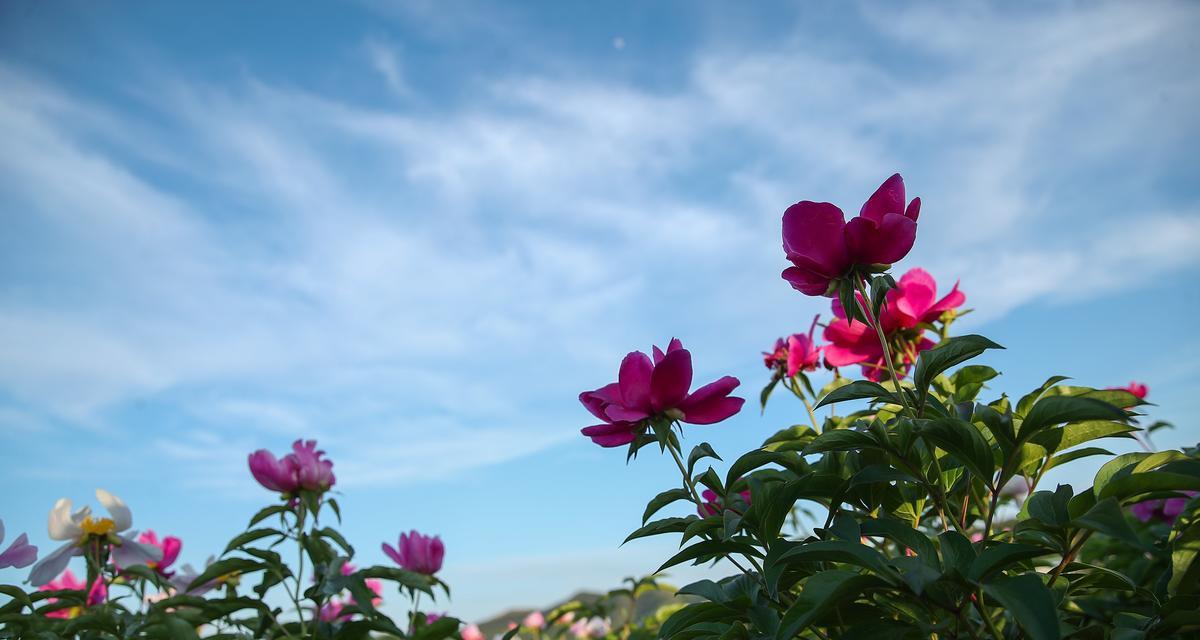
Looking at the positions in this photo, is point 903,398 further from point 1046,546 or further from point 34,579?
point 34,579

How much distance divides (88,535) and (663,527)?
1.89 meters

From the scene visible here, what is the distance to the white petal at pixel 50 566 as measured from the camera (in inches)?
82.4

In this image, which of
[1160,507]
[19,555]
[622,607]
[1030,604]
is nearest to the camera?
[1030,604]

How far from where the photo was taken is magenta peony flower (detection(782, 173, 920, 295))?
1042 millimetres

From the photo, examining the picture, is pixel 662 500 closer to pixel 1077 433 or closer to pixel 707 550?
pixel 707 550

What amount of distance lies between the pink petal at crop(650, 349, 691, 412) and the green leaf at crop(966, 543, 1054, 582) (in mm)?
478

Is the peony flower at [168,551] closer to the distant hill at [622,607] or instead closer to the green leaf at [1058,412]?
the distant hill at [622,607]

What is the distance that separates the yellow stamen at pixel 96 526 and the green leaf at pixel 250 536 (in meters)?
0.60

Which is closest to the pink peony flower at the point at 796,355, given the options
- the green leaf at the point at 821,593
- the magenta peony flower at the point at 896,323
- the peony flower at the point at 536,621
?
the magenta peony flower at the point at 896,323

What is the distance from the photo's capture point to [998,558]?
805 mm

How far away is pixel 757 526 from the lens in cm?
108

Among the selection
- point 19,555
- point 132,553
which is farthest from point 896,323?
point 132,553

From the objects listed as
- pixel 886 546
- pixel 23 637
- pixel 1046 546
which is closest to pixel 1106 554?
pixel 886 546

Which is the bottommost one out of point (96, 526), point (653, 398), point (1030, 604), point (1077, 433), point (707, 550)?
A: point (1030, 604)
